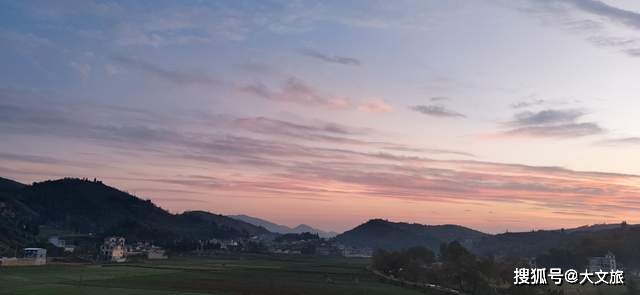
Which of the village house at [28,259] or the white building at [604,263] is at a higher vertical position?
the white building at [604,263]

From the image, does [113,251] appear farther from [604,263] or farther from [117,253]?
[604,263]

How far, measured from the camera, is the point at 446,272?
10406 centimetres

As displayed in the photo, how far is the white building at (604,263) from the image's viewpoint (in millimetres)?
155275

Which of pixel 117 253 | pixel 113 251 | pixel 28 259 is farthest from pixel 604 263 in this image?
pixel 28 259

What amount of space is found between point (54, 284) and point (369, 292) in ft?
141

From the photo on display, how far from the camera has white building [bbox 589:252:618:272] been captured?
509 feet

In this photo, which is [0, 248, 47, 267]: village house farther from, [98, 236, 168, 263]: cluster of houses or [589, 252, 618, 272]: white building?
[589, 252, 618, 272]: white building

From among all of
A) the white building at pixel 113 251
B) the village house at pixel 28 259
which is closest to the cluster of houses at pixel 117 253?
the white building at pixel 113 251

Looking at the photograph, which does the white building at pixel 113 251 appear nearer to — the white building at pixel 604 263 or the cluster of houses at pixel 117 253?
the cluster of houses at pixel 117 253

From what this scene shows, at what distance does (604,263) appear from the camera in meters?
158

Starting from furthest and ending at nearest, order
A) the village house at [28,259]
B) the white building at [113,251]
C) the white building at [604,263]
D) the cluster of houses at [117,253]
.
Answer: the cluster of houses at [117,253] < the white building at [113,251] < the white building at [604,263] < the village house at [28,259]

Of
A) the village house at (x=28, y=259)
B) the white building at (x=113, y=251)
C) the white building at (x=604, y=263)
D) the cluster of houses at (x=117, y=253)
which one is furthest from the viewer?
the cluster of houses at (x=117, y=253)

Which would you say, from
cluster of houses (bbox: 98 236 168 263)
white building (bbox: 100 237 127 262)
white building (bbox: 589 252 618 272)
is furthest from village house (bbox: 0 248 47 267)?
white building (bbox: 589 252 618 272)

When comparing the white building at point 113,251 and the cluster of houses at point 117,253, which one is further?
the cluster of houses at point 117,253
